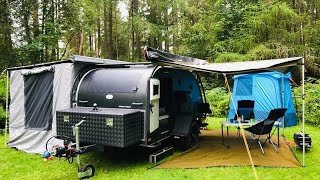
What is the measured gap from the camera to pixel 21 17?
1215cm

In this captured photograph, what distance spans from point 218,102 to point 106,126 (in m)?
8.03

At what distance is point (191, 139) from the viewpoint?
6676 mm

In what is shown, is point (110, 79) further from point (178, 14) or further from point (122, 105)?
point (178, 14)

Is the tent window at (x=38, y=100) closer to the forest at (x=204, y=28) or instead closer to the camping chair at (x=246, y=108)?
the camping chair at (x=246, y=108)

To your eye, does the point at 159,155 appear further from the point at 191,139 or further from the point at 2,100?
the point at 2,100

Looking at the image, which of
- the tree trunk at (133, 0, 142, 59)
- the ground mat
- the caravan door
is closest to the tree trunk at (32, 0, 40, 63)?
the tree trunk at (133, 0, 142, 59)

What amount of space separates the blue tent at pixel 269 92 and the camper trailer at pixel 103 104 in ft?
10.0

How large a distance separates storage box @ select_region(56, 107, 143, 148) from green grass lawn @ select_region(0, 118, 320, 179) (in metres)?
0.58

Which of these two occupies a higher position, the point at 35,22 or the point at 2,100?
the point at 35,22

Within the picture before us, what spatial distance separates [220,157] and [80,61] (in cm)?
344

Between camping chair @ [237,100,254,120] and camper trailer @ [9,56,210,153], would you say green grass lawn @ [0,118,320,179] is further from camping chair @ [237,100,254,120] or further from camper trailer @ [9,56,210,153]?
camping chair @ [237,100,254,120]

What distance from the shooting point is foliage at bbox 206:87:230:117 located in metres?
11.6

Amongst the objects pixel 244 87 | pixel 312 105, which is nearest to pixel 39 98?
pixel 244 87

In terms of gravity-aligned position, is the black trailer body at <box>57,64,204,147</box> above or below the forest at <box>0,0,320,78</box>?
below
